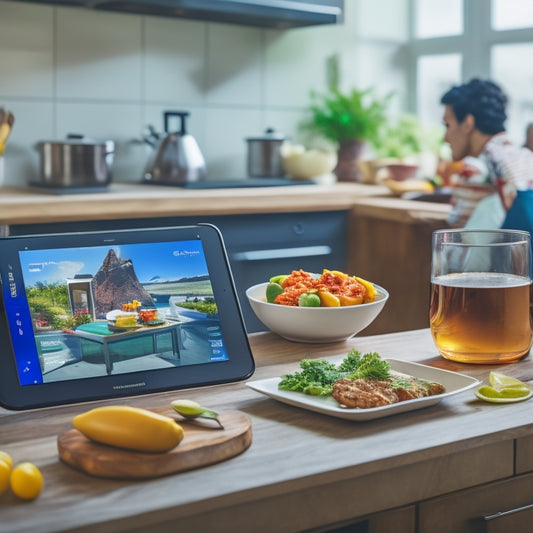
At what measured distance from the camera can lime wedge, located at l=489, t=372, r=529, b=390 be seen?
1.03 m

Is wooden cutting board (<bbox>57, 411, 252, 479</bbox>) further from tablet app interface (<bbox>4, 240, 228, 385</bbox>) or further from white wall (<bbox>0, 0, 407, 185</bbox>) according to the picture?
white wall (<bbox>0, 0, 407, 185</bbox>)

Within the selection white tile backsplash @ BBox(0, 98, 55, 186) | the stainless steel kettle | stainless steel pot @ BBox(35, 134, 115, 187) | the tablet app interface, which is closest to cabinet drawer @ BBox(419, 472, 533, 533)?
the tablet app interface

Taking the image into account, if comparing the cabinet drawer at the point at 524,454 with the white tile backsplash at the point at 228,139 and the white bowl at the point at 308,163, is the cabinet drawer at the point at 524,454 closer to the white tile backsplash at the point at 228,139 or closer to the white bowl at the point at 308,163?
the white bowl at the point at 308,163

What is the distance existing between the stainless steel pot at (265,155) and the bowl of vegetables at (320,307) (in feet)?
7.70

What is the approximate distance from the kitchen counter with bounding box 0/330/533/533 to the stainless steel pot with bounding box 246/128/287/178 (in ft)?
8.69

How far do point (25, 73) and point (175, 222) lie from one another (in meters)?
0.97

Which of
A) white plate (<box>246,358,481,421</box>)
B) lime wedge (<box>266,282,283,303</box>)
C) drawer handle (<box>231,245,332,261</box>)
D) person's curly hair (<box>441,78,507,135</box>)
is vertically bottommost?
white plate (<box>246,358,481,421</box>)

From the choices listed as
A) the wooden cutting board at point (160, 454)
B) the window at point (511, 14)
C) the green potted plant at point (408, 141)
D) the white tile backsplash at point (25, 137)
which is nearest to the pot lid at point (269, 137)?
the green potted plant at point (408, 141)

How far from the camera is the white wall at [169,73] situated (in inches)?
131

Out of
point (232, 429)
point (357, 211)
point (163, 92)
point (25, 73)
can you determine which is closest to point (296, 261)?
point (357, 211)

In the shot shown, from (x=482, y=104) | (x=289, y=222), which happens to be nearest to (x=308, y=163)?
(x=289, y=222)

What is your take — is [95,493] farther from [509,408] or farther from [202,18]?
[202,18]

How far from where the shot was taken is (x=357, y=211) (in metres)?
3.31

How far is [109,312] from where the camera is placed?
1048 millimetres
